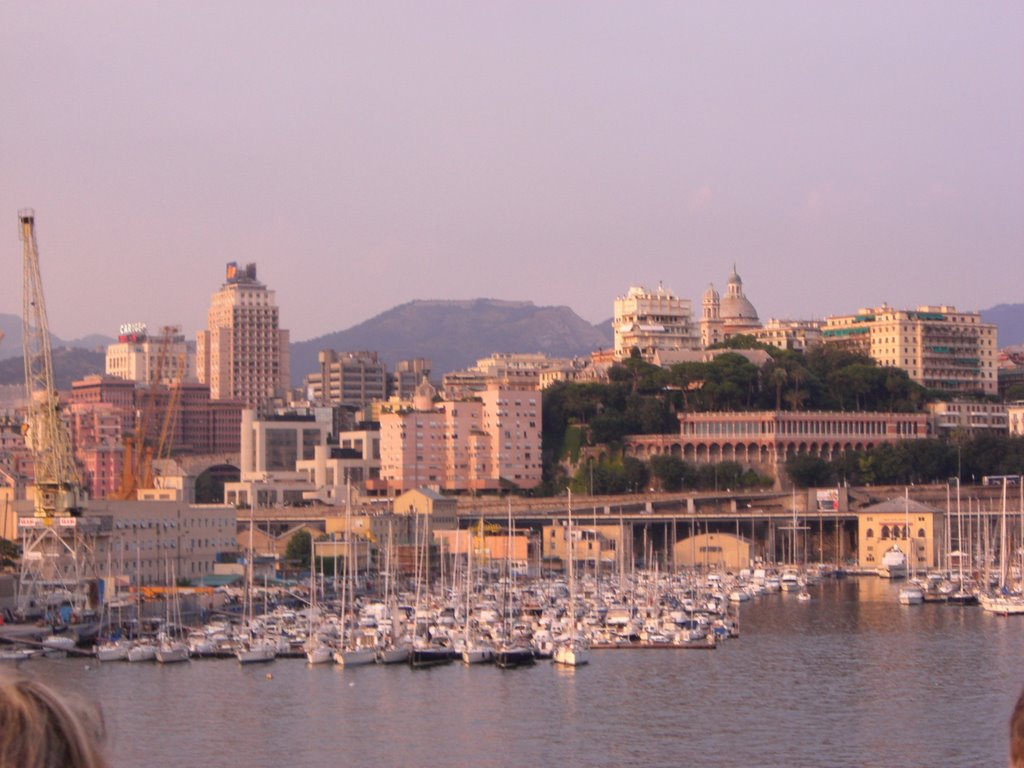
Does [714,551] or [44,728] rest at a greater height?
[44,728]

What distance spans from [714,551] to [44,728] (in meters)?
85.0

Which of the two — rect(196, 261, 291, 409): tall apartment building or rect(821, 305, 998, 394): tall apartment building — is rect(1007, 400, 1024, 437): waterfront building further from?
rect(196, 261, 291, 409): tall apartment building

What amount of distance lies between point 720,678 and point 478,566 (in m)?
31.7

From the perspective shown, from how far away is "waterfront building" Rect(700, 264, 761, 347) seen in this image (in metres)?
145

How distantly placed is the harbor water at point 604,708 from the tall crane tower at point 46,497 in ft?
32.8

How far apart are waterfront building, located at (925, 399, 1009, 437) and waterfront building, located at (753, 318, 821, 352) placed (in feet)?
55.2

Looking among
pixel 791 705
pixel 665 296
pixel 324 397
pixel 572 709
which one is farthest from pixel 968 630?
pixel 324 397

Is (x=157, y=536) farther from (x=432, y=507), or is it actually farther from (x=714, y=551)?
→ (x=714, y=551)

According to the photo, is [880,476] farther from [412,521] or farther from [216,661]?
[216,661]

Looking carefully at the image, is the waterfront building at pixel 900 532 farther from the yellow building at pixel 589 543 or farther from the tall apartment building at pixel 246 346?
the tall apartment building at pixel 246 346

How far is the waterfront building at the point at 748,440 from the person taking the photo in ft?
330

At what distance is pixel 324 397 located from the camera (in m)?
162

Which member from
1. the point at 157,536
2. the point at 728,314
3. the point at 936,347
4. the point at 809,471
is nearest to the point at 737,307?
the point at 728,314

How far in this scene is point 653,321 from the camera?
447 feet
